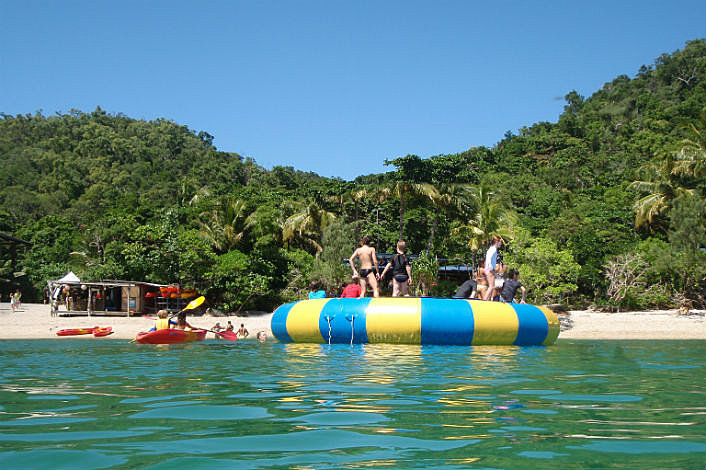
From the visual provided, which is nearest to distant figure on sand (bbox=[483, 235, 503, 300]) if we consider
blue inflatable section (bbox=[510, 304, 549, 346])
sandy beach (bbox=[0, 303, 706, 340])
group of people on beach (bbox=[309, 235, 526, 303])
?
group of people on beach (bbox=[309, 235, 526, 303])

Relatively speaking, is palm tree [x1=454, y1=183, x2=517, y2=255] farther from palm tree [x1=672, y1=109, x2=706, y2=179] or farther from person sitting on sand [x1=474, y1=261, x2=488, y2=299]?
person sitting on sand [x1=474, y1=261, x2=488, y2=299]

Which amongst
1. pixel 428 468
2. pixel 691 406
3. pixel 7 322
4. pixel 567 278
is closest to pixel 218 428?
pixel 428 468

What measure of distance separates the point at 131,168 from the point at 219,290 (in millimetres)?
41645

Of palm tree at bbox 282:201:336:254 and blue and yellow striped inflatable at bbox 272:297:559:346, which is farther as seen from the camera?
palm tree at bbox 282:201:336:254

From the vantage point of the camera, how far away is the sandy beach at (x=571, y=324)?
21.5 m

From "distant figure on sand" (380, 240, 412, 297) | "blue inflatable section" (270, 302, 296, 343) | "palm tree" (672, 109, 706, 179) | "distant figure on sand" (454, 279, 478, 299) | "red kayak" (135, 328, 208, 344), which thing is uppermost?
"palm tree" (672, 109, 706, 179)

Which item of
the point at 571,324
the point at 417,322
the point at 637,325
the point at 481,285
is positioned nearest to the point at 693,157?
the point at 637,325

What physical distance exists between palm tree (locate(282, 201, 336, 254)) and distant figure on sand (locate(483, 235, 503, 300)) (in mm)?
19258

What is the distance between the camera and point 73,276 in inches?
1123

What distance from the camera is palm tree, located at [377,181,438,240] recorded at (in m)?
29.1

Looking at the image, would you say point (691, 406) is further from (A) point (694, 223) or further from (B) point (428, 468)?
(A) point (694, 223)

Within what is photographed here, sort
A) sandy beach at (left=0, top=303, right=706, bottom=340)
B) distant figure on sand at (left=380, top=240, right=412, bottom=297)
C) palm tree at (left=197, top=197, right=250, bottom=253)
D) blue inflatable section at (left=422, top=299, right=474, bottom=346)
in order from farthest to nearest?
palm tree at (left=197, top=197, right=250, bottom=253) < sandy beach at (left=0, top=303, right=706, bottom=340) < distant figure on sand at (left=380, top=240, right=412, bottom=297) < blue inflatable section at (left=422, top=299, right=474, bottom=346)

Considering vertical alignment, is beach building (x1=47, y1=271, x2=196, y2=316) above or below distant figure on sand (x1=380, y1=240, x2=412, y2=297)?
below

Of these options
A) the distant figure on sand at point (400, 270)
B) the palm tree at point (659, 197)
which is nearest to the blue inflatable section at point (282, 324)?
the distant figure on sand at point (400, 270)
